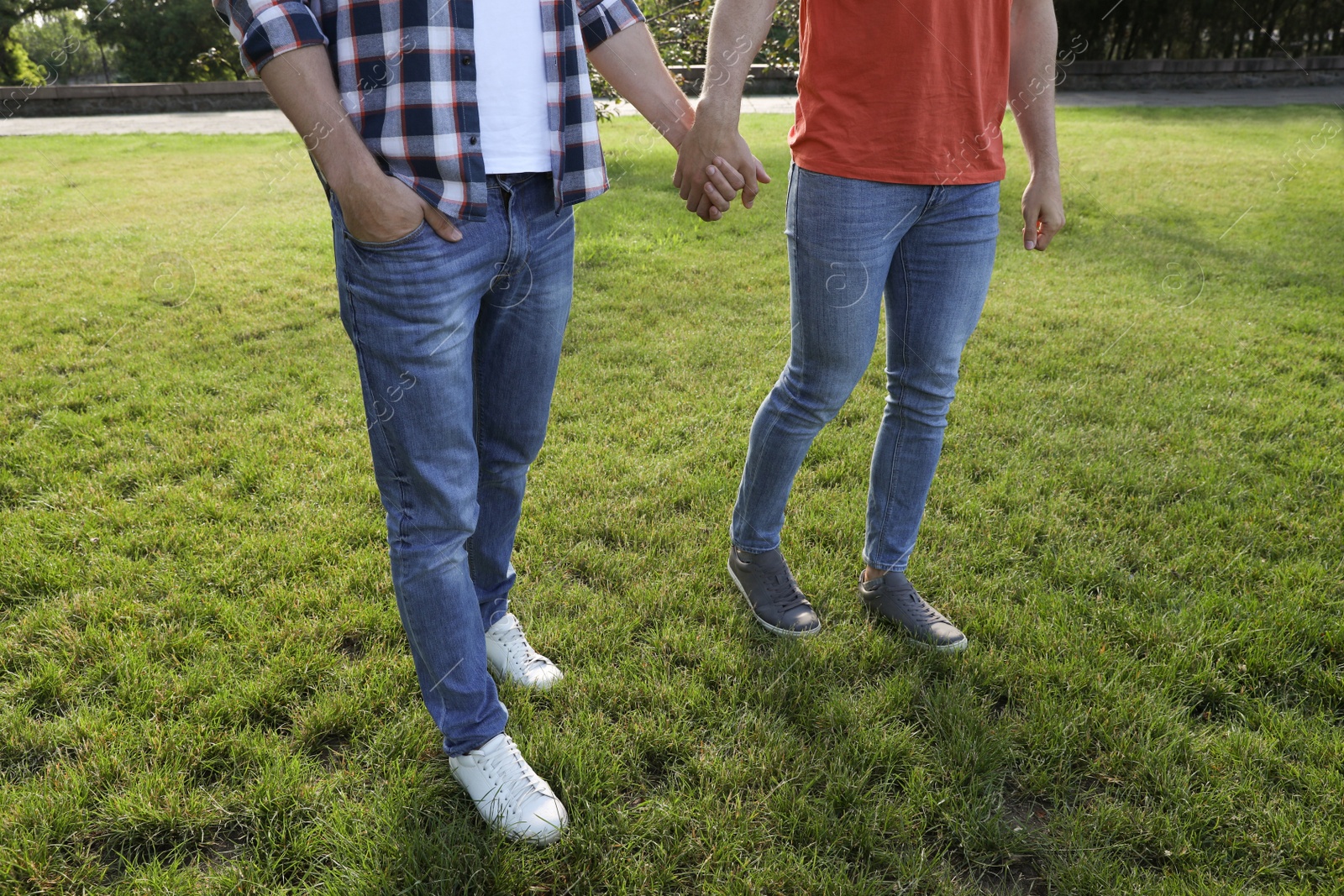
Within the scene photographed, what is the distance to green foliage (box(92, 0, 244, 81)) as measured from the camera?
1861 cm

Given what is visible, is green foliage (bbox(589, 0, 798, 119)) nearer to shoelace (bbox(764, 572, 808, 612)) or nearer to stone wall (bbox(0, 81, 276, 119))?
shoelace (bbox(764, 572, 808, 612))

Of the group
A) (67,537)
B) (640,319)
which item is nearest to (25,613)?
(67,537)

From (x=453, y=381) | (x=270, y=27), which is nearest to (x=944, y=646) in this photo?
(x=453, y=381)

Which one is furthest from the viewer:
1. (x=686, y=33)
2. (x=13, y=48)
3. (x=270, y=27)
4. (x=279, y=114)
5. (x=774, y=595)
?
(x=13, y=48)

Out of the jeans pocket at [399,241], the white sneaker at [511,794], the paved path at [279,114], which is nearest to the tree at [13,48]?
the paved path at [279,114]

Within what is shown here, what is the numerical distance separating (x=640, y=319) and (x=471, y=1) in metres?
3.61

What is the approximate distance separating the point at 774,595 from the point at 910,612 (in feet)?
1.22

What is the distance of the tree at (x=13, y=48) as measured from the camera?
60.0 ft

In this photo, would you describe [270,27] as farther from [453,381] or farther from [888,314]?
[888,314]

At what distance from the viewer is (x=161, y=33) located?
18766mm

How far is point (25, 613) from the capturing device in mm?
2395

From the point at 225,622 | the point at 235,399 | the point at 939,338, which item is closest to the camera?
the point at 939,338

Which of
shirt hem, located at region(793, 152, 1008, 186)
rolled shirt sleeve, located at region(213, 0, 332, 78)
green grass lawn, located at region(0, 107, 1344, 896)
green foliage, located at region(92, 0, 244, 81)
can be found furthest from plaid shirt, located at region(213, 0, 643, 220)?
green foliage, located at region(92, 0, 244, 81)

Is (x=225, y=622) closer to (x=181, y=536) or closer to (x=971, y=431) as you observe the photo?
(x=181, y=536)
